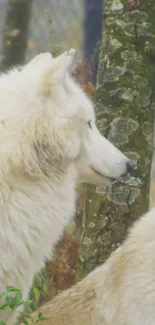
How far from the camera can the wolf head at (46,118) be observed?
4.21 meters

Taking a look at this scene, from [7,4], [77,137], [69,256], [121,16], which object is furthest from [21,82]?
[7,4]

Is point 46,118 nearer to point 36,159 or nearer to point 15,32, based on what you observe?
point 36,159

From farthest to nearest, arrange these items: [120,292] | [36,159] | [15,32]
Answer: [15,32] → [120,292] → [36,159]

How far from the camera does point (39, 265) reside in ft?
14.6

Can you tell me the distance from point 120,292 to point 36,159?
84 cm

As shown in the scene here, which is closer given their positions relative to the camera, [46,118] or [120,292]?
[46,118]

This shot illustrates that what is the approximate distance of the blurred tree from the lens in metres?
8.25

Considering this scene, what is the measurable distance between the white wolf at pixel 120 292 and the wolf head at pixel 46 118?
0.52 m

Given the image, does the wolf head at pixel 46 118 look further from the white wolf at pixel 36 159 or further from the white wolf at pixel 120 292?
the white wolf at pixel 120 292

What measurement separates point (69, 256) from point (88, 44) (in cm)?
204

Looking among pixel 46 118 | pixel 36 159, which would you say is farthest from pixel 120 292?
pixel 46 118

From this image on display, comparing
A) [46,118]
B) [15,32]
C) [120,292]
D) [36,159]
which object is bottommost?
[15,32]

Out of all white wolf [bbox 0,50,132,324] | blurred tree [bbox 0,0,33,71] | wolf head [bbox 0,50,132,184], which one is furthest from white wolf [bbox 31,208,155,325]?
blurred tree [bbox 0,0,33,71]

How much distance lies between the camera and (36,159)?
4.22 metres
